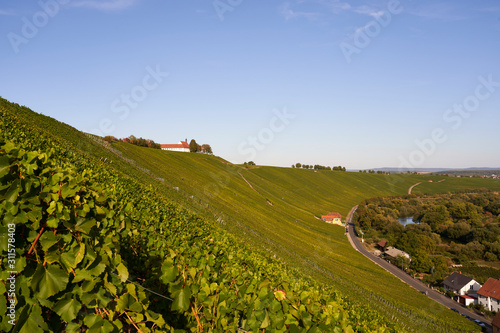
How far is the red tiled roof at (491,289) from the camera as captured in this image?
62.2m

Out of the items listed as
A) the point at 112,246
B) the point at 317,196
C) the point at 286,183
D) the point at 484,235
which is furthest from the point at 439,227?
the point at 112,246

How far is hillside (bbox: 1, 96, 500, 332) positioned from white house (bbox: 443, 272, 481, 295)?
17.5 m

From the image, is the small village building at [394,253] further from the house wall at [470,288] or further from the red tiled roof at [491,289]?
the red tiled roof at [491,289]

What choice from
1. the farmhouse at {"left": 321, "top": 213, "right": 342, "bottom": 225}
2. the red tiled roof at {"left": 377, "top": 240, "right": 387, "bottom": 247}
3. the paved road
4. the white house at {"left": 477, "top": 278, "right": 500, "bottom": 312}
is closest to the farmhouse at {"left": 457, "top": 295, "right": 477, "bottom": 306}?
the white house at {"left": 477, "top": 278, "right": 500, "bottom": 312}

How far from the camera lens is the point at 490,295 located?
62.8 meters

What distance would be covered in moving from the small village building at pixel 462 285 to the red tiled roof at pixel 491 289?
2.78 m

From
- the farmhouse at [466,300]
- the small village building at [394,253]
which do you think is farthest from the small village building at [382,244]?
the farmhouse at [466,300]

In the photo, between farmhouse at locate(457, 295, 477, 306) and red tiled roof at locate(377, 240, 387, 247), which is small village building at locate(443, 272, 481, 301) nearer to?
farmhouse at locate(457, 295, 477, 306)

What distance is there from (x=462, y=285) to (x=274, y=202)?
164 ft

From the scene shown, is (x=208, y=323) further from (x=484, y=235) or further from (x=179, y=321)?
(x=484, y=235)

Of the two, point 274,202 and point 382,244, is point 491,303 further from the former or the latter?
point 274,202

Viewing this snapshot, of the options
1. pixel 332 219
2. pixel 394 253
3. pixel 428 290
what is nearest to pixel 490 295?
pixel 428 290

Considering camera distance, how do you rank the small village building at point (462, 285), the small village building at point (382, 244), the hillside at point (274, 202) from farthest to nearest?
1. the small village building at point (382, 244)
2. the small village building at point (462, 285)
3. the hillside at point (274, 202)

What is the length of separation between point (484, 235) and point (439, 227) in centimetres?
1431
